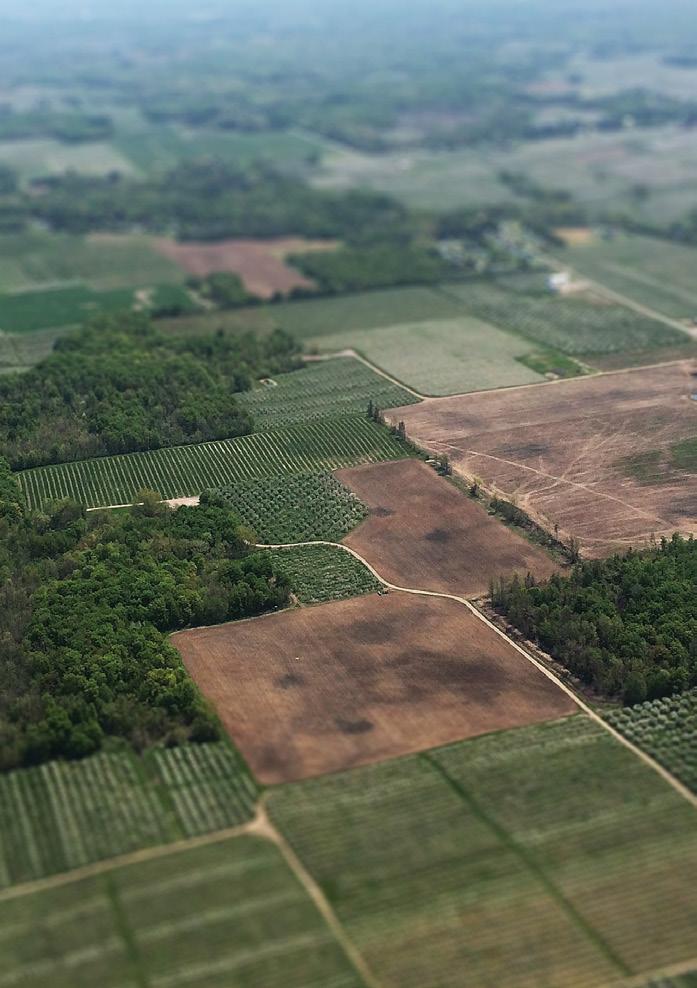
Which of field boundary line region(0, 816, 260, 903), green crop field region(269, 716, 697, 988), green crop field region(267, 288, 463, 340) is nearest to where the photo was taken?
green crop field region(269, 716, 697, 988)

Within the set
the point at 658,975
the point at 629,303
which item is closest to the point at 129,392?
the point at 629,303

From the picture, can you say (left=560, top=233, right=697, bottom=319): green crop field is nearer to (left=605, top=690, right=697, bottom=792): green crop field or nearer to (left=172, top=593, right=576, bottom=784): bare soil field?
(left=172, top=593, right=576, bottom=784): bare soil field

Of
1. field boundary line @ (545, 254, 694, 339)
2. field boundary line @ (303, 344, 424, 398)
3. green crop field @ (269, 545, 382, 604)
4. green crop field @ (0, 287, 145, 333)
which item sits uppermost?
field boundary line @ (545, 254, 694, 339)

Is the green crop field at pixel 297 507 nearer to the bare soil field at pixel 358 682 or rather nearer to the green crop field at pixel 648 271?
the bare soil field at pixel 358 682

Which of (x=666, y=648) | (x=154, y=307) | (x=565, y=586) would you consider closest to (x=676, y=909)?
(x=666, y=648)

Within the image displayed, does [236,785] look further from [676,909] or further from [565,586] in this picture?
[565,586]

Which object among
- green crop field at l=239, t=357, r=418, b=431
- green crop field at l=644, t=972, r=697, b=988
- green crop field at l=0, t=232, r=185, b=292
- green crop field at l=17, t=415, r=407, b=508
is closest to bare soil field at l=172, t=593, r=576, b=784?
green crop field at l=644, t=972, r=697, b=988

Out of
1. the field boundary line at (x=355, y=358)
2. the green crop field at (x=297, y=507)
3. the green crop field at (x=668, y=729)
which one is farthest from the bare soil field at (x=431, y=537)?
the field boundary line at (x=355, y=358)
